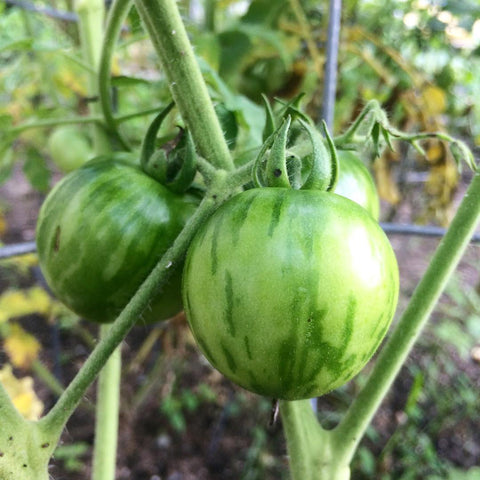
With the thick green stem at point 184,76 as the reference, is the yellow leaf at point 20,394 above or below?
below

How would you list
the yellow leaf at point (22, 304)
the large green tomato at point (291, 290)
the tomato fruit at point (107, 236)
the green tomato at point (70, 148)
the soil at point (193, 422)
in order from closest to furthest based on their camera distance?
1. the large green tomato at point (291, 290)
2. the tomato fruit at point (107, 236)
3. the green tomato at point (70, 148)
4. the yellow leaf at point (22, 304)
5. the soil at point (193, 422)

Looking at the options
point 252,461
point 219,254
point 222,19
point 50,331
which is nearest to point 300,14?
point 222,19

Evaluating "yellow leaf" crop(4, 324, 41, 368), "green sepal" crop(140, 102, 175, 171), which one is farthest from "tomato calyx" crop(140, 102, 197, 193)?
"yellow leaf" crop(4, 324, 41, 368)

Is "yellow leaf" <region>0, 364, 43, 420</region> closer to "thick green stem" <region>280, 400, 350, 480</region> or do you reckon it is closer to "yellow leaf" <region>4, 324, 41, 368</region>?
"yellow leaf" <region>4, 324, 41, 368</region>

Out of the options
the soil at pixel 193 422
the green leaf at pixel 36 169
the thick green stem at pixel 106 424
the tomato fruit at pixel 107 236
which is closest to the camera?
the tomato fruit at pixel 107 236

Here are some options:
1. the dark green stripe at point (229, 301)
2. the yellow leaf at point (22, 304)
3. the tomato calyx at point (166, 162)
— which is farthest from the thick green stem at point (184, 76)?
the yellow leaf at point (22, 304)

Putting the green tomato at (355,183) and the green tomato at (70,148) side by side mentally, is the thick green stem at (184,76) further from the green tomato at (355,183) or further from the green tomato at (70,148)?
the green tomato at (70,148)

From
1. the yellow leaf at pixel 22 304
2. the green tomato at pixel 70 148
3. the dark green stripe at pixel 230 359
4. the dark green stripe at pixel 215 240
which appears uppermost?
the dark green stripe at pixel 215 240
